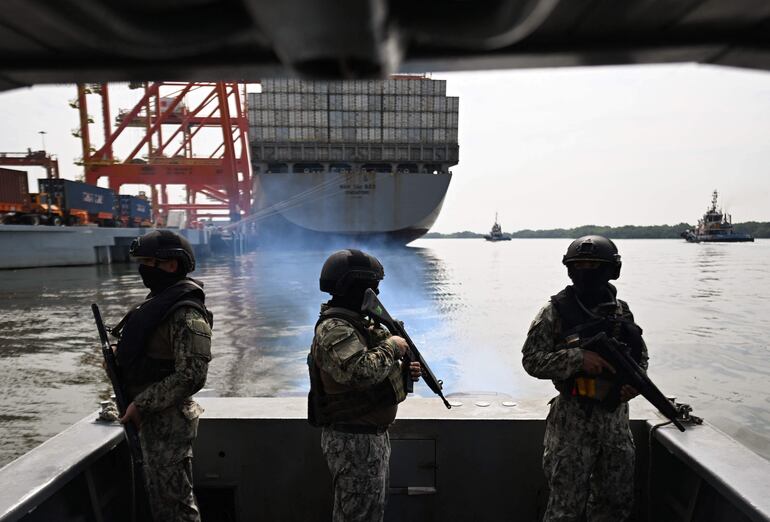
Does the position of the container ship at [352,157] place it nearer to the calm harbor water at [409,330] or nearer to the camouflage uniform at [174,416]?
the calm harbor water at [409,330]

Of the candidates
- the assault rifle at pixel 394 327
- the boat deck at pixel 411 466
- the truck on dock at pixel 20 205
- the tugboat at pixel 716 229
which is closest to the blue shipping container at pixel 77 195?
the truck on dock at pixel 20 205

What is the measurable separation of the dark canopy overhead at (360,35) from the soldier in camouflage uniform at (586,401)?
1516 millimetres

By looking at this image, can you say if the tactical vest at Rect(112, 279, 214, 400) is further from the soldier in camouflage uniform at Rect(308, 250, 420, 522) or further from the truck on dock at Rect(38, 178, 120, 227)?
the truck on dock at Rect(38, 178, 120, 227)

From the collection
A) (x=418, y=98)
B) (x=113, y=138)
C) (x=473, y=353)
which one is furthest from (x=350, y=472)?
(x=418, y=98)

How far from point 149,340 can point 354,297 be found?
1.07m

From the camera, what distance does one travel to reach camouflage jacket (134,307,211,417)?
7.63 ft

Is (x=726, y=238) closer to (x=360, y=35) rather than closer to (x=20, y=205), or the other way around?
(x=20, y=205)

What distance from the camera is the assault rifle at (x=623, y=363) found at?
7.79 feet

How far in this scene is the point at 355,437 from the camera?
2.28 metres

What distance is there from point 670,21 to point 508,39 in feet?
1.26

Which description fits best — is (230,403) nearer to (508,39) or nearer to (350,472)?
(350,472)

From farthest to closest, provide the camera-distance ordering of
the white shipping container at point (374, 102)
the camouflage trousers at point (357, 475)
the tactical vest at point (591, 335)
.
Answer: the white shipping container at point (374, 102) → the tactical vest at point (591, 335) → the camouflage trousers at point (357, 475)

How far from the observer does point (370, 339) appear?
7.75 ft

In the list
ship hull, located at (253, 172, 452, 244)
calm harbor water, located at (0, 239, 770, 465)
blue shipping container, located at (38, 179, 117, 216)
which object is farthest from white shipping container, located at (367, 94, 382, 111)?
calm harbor water, located at (0, 239, 770, 465)
